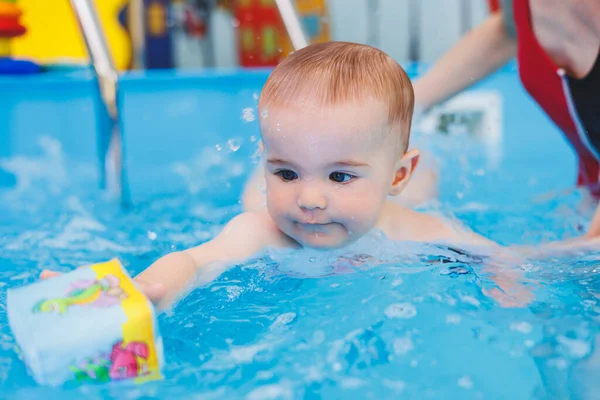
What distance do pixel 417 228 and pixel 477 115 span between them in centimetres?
151

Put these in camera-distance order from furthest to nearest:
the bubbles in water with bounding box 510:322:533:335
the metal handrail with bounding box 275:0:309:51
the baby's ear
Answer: the metal handrail with bounding box 275:0:309:51 → the baby's ear → the bubbles in water with bounding box 510:322:533:335

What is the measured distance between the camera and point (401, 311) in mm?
1071

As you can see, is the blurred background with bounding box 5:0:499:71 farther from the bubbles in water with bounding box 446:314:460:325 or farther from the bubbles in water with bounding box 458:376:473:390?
the bubbles in water with bounding box 458:376:473:390

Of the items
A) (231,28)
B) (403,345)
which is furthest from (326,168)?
(231,28)

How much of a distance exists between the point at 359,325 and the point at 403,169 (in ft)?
1.14

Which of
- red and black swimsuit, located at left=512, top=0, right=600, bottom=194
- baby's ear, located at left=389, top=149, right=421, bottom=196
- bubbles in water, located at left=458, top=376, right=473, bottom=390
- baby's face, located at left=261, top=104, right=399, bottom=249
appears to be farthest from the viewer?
red and black swimsuit, located at left=512, top=0, right=600, bottom=194

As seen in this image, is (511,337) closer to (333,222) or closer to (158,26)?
(333,222)

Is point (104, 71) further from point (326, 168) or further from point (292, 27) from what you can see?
point (326, 168)

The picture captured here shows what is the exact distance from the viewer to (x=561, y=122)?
1.78m

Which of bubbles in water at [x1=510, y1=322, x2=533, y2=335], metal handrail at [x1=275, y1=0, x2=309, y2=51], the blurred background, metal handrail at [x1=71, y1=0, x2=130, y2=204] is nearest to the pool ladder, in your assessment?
metal handrail at [x1=71, y1=0, x2=130, y2=204]

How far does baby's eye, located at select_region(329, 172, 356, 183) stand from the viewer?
1163mm

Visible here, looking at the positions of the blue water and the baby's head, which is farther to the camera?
the baby's head

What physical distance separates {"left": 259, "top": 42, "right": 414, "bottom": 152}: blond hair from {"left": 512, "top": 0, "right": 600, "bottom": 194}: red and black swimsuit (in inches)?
21.7

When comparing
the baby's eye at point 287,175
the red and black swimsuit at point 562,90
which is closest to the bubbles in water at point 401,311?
the baby's eye at point 287,175
